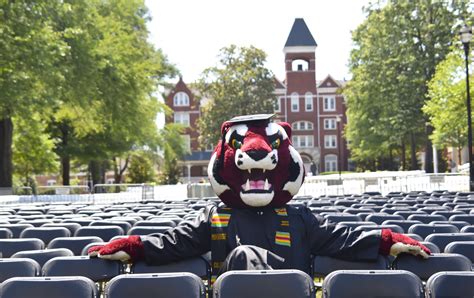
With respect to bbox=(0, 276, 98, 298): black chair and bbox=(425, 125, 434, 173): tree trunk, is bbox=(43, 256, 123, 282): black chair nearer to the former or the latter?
bbox=(0, 276, 98, 298): black chair

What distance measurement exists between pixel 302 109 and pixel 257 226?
3047 inches

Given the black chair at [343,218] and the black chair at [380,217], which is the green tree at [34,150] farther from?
the black chair at [380,217]

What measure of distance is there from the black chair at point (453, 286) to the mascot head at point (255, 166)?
5.59 ft

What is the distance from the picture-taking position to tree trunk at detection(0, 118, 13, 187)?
33.1 metres

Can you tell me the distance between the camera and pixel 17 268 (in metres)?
6.32

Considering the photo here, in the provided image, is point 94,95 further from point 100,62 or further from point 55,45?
point 55,45

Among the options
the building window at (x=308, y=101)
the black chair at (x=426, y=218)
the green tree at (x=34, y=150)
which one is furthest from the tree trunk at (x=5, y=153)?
the building window at (x=308, y=101)

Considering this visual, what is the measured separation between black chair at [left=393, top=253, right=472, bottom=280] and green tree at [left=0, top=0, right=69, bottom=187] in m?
23.2

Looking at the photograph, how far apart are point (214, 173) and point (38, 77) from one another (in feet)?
77.1

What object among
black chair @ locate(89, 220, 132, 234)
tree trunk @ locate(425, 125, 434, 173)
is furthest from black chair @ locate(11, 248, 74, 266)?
tree trunk @ locate(425, 125, 434, 173)

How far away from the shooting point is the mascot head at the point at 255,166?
630 centimetres

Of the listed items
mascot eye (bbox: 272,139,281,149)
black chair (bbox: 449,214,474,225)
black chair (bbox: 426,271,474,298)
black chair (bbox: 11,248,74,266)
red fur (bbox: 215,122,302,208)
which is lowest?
black chair (bbox: 426,271,474,298)

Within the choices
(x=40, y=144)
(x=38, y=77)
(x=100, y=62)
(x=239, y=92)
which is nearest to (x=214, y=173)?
(x=38, y=77)

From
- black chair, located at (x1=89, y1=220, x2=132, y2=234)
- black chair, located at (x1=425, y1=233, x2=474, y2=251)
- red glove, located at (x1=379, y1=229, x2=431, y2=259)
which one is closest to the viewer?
red glove, located at (x1=379, y1=229, x2=431, y2=259)
